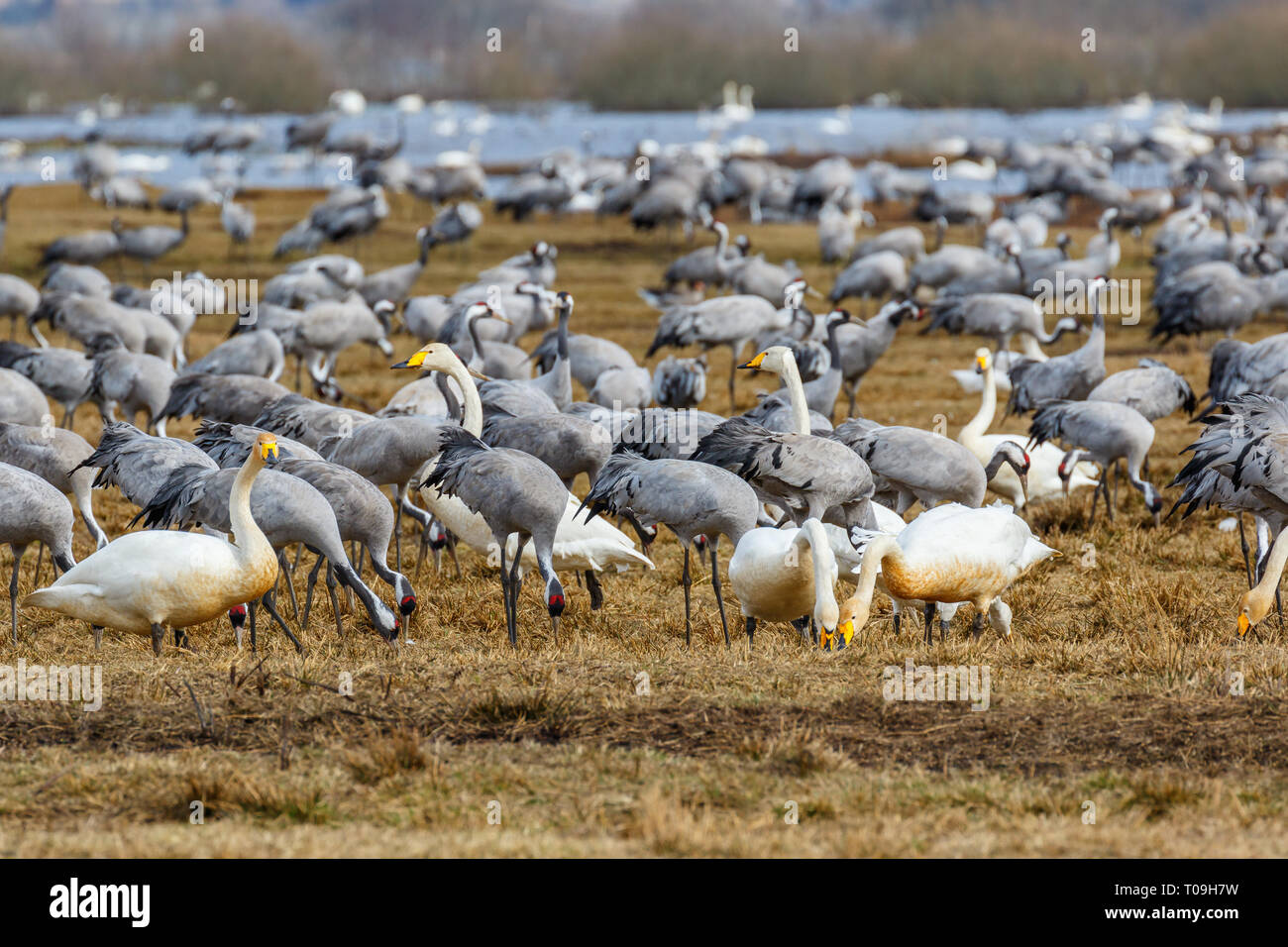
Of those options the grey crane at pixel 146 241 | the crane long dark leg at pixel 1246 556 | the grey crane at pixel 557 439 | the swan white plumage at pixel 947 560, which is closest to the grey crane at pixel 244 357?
the grey crane at pixel 557 439

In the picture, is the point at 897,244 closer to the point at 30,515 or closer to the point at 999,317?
the point at 999,317

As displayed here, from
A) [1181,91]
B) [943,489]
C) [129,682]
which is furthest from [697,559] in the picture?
[1181,91]

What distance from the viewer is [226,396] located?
10555mm

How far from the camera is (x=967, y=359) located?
16719 millimetres

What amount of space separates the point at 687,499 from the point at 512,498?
81 cm

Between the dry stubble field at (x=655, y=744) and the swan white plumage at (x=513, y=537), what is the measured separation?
0.42 m

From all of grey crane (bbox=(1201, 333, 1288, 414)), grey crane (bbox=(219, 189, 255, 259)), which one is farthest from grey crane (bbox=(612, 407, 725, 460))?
grey crane (bbox=(219, 189, 255, 259))

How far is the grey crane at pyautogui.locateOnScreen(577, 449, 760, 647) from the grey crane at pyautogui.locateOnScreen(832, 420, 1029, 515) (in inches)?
44.0

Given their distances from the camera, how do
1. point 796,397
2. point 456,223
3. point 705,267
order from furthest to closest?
point 456,223
point 705,267
point 796,397

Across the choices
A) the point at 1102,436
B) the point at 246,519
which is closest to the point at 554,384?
the point at 1102,436

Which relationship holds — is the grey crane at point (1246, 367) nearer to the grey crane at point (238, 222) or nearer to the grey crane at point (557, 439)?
the grey crane at point (557, 439)

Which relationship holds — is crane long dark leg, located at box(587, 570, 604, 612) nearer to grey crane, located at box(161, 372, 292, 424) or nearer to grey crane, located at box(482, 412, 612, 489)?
grey crane, located at box(482, 412, 612, 489)

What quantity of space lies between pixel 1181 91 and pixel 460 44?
58970mm
